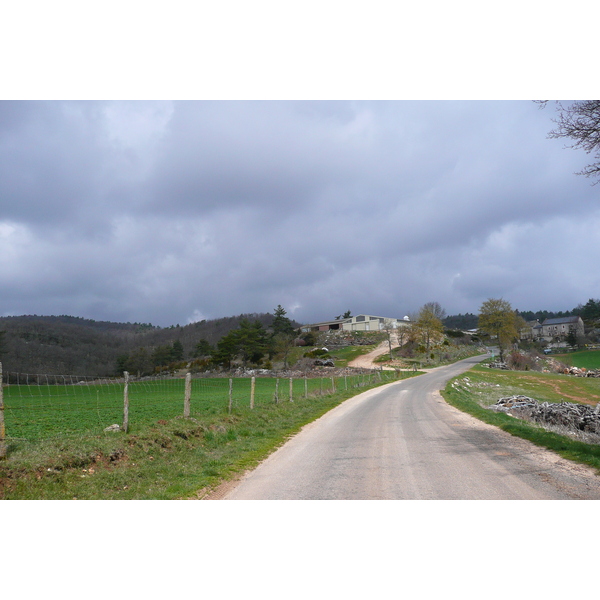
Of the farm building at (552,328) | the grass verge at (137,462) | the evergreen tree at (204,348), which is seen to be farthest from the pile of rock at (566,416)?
the farm building at (552,328)

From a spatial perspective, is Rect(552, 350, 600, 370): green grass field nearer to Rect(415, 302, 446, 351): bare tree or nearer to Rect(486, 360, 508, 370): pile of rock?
Rect(486, 360, 508, 370): pile of rock

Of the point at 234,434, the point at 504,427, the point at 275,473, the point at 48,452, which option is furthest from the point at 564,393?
the point at 48,452

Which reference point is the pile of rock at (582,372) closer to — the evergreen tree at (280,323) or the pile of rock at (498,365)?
the pile of rock at (498,365)

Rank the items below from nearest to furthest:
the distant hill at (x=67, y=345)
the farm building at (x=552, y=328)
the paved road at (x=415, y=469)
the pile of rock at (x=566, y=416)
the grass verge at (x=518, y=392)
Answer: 1. the paved road at (x=415, y=469)
2. the grass verge at (x=518, y=392)
3. the pile of rock at (x=566, y=416)
4. the distant hill at (x=67, y=345)
5. the farm building at (x=552, y=328)

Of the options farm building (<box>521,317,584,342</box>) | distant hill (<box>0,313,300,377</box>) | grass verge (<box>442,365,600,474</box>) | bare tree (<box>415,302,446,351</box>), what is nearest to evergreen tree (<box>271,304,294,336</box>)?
distant hill (<box>0,313,300,377</box>)

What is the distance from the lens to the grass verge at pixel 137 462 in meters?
6.99

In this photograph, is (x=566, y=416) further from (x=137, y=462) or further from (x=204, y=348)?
(x=204, y=348)

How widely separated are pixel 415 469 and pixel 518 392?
3440 cm

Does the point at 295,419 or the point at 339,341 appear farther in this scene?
the point at 339,341

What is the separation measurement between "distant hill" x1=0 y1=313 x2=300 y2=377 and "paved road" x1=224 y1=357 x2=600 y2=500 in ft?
217

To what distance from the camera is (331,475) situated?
7.88 metres

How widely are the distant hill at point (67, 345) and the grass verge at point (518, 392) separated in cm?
4926

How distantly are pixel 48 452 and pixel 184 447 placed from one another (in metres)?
3.39

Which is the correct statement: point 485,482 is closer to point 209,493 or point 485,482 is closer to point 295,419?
point 209,493
